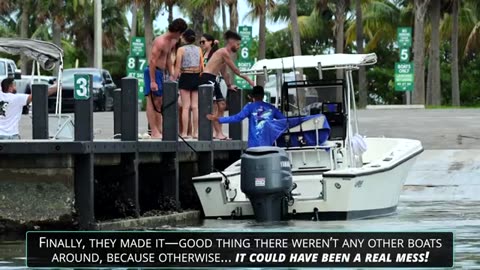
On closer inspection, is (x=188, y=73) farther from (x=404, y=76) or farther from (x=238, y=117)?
(x=404, y=76)

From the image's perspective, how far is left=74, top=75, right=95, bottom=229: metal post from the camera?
1666cm

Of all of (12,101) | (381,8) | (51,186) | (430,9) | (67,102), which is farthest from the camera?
(381,8)

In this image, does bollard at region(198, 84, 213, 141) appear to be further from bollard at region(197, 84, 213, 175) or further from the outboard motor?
the outboard motor

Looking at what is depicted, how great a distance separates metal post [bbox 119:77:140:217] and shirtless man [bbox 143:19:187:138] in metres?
1.23

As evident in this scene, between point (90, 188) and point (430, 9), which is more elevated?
point (430, 9)

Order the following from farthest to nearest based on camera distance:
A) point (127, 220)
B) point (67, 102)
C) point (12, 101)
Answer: point (67, 102)
point (12, 101)
point (127, 220)

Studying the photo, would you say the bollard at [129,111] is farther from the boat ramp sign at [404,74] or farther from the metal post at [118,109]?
the boat ramp sign at [404,74]

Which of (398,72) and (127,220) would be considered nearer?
(127,220)

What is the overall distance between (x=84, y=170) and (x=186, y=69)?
419cm

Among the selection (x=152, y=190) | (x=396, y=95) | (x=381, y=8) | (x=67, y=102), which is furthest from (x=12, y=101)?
(x=396, y=95)

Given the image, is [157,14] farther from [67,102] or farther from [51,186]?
[51,186]

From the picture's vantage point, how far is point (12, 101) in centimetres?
1902

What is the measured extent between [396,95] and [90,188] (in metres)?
67.8

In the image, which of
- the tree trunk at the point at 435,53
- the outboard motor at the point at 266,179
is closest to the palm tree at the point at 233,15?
the tree trunk at the point at 435,53
